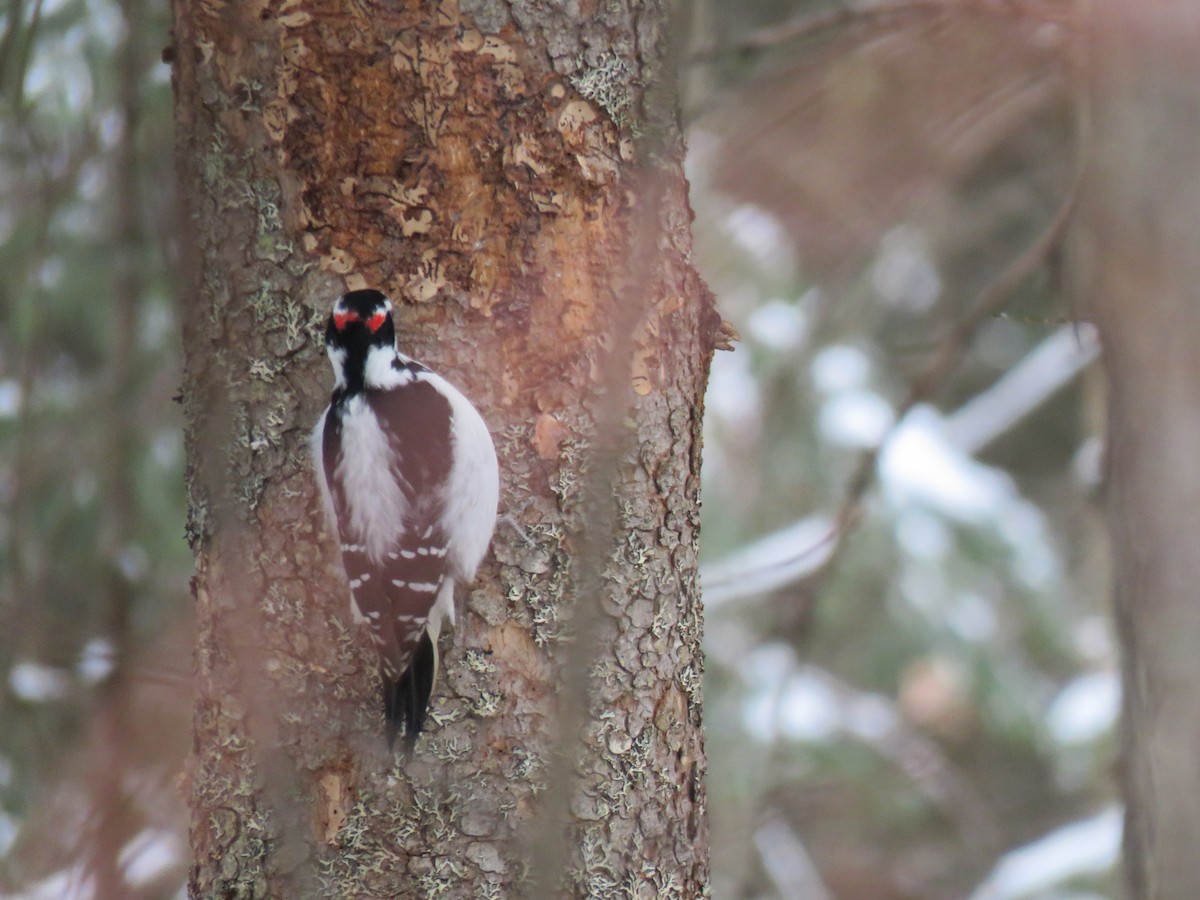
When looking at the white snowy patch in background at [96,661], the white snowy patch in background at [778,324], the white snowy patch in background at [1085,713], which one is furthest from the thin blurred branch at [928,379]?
the white snowy patch in background at [1085,713]

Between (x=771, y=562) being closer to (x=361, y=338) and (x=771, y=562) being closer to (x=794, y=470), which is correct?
(x=794, y=470)

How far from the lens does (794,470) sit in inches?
200

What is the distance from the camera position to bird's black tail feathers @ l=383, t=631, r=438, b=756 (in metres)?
1.46

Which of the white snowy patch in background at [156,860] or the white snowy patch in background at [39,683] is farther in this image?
the white snowy patch in background at [39,683]

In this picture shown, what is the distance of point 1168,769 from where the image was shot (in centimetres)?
208

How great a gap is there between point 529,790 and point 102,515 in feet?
7.43

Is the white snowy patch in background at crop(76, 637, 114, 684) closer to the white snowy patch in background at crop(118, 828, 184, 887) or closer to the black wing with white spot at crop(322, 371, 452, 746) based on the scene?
the white snowy patch in background at crop(118, 828, 184, 887)

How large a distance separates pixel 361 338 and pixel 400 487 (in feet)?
0.64

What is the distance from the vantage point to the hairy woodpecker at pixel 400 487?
1.46 metres

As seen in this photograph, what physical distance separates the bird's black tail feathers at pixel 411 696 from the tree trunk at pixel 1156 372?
133 centimetres

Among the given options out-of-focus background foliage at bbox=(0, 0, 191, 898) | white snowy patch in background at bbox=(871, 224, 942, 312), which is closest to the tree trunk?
out-of-focus background foliage at bbox=(0, 0, 191, 898)

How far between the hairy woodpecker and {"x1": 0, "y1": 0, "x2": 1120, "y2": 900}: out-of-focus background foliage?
1.79 ft

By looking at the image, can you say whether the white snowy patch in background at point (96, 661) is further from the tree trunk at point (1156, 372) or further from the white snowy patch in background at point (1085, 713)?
the white snowy patch in background at point (1085, 713)

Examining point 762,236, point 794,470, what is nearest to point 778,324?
point 762,236
